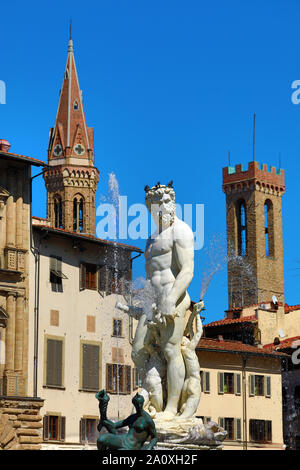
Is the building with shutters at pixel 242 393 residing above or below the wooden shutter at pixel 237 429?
above

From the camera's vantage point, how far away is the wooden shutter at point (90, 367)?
5284cm

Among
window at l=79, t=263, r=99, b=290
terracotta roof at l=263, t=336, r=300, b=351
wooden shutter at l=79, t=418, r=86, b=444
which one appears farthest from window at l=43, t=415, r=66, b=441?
terracotta roof at l=263, t=336, r=300, b=351

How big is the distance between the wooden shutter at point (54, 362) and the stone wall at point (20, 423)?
1860 millimetres

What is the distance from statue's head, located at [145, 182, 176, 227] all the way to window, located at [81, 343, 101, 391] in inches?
1263

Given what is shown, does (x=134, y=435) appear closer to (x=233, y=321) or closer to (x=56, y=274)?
(x=56, y=274)

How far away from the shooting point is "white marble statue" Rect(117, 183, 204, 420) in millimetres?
20750

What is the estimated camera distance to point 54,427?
168 feet

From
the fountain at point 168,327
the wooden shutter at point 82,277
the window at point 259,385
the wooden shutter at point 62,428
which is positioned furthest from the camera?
the window at point 259,385

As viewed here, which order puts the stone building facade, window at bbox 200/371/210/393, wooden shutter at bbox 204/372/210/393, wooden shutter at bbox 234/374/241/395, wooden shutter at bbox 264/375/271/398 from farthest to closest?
wooden shutter at bbox 264/375/271/398
wooden shutter at bbox 234/374/241/395
wooden shutter at bbox 204/372/210/393
window at bbox 200/371/210/393
the stone building facade

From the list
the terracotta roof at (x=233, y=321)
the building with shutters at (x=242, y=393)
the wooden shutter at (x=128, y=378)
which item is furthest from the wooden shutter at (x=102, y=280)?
the terracotta roof at (x=233, y=321)

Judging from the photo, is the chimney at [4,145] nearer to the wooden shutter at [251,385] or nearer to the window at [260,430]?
the wooden shutter at [251,385]

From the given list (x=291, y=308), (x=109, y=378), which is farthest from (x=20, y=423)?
(x=291, y=308)

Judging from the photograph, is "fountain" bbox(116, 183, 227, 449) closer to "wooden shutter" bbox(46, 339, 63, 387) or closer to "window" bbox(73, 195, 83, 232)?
"wooden shutter" bbox(46, 339, 63, 387)

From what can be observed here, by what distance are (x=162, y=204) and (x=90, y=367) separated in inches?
1289
